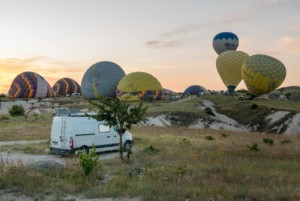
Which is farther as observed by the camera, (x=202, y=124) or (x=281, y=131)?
(x=202, y=124)

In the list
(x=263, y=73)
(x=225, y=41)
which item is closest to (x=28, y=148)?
(x=263, y=73)

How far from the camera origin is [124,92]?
257 feet

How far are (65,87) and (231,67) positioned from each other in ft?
227

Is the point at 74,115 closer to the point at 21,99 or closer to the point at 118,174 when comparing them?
the point at 118,174

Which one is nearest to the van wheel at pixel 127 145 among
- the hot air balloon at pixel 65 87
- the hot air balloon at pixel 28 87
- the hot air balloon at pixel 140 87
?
the hot air balloon at pixel 140 87

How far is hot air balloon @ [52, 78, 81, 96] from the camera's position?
416 feet

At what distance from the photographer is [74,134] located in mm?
20953

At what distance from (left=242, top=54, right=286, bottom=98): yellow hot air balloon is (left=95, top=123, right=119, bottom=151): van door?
48.7 m

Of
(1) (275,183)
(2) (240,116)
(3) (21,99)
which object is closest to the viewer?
(1) (275,183)

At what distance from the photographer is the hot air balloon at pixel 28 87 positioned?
9800 cm

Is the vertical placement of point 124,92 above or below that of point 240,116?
above

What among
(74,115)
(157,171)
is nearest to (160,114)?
(74,115)

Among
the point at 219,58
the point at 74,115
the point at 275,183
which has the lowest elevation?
the point at 275,183

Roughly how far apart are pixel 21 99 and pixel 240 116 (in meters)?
60.9
